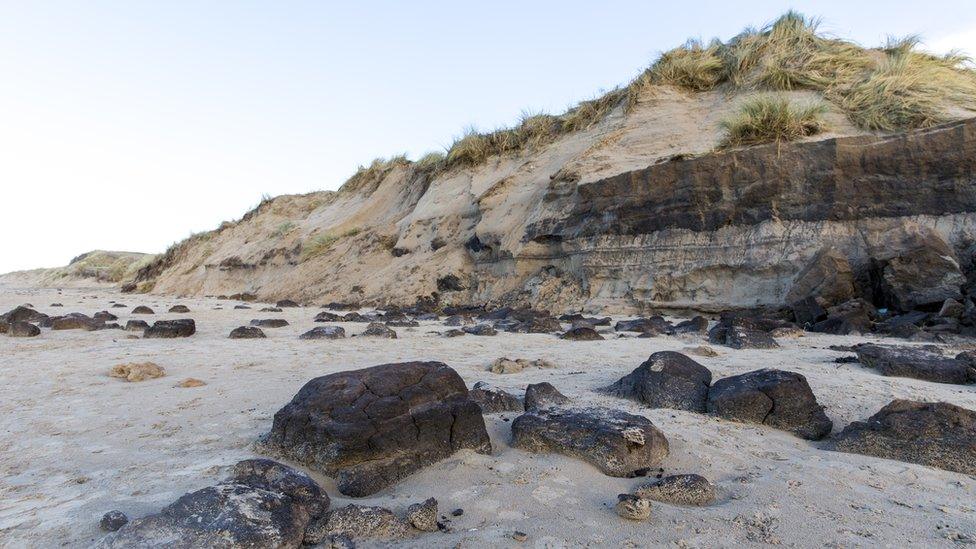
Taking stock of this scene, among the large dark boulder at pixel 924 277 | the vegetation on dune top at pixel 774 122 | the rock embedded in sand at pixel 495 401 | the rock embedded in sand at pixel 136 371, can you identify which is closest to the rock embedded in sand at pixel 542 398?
the rock embedded in sand at pixel 495 401

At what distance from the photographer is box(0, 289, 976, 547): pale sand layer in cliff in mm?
1749

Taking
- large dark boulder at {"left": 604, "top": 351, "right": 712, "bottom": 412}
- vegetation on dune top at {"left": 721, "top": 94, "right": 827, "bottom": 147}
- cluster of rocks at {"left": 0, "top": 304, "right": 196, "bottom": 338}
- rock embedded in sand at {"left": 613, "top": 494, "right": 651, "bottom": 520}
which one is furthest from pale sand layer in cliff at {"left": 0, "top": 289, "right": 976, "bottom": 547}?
vegetation on dune top at {"left": 721, "top": 94, "right": 827, "bottom": 147}

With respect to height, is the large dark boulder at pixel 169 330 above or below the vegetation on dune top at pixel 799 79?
below

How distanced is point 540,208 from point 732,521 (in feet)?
30.6

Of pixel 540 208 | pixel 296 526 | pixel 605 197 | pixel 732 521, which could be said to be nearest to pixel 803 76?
pixel 605 197

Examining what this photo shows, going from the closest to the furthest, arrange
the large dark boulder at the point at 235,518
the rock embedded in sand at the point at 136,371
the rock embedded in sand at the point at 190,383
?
the large dark boulder at the point at 235,518, the rock embedded in sand at the point at 190,383, the rock embedded in sand at the point at 136,371

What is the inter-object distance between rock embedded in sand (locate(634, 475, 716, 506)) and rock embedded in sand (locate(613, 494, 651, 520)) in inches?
3.5

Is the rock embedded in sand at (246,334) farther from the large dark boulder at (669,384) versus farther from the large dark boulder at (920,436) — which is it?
the large dark boulder at (920,436)

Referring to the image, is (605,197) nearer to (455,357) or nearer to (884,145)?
(884,145)

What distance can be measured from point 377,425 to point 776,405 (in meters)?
1.88

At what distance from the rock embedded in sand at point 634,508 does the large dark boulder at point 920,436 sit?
46.9 inches

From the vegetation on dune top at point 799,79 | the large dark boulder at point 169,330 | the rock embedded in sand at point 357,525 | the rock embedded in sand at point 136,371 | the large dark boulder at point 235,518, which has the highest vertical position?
the vegetation on dune top at point 799,79

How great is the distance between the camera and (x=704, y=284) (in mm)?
8203

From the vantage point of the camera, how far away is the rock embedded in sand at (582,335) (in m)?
5.78
